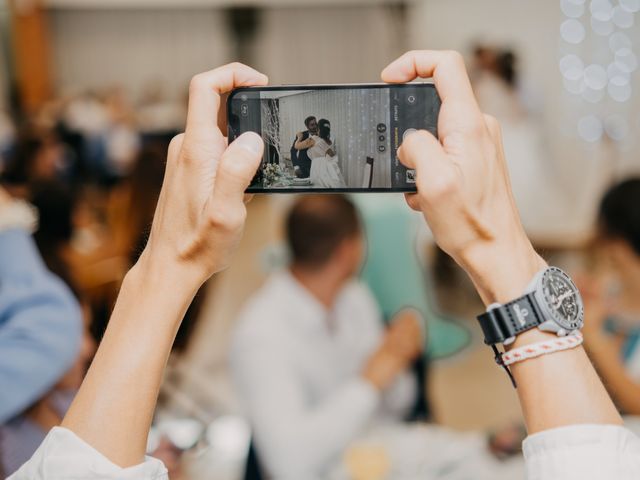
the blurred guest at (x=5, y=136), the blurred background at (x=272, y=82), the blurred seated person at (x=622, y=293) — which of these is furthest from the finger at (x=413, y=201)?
the blurred guest at (x=5, y=136)

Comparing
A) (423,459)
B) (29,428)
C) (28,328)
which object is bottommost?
(423,459)

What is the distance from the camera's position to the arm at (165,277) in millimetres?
505

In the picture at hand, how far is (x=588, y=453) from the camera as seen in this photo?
1.56 feet

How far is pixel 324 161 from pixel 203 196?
162mm

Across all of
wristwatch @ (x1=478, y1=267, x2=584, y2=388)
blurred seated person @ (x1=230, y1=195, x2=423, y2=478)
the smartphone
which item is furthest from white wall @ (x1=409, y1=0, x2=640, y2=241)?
wristwatch @ (x1=478, y1=267, x2=584, y2=388)

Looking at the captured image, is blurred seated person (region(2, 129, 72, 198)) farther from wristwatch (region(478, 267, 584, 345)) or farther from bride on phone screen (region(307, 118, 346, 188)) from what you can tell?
wristwatch (region(478, 267, 584, 345))

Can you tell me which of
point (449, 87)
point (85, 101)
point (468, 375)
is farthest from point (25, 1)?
point (449, 87)

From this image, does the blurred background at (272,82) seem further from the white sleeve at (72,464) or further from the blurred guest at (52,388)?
the white sleeve at (72,464)

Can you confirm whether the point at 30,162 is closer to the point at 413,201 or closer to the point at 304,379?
the point at 304,379

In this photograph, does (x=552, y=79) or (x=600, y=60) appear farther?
(x=552, y=79)

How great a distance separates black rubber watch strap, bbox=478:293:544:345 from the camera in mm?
502

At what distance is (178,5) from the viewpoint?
908 cm

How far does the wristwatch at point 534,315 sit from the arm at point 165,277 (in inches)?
7.9

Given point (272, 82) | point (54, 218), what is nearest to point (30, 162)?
point (272, 82)
